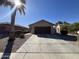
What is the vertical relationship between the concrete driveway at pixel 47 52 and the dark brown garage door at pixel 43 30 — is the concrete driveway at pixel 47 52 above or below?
below

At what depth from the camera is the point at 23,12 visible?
83.6ft

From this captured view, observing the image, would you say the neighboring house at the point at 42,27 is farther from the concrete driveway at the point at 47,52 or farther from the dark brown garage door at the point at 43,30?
the concrete driveway at the point at 47,52

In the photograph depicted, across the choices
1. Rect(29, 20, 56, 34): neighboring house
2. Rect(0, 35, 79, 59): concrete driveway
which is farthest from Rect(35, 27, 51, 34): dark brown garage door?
Rect(0, 35, 79, 59): concrete driveway

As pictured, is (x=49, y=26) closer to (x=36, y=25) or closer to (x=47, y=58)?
(x=36, y=25)

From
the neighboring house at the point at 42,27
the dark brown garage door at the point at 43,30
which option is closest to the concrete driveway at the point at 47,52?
the neighboring house at the point at 42,27

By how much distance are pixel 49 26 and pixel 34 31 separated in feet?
15.7

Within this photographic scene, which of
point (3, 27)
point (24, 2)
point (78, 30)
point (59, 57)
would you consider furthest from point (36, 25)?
point (59, 57)

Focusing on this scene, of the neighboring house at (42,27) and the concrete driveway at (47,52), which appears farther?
the neighboring house at (42,27)

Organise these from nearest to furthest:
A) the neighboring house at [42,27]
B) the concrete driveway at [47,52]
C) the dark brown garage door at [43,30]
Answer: the concrete driveway at [47,52] → the neighboring house at [42,27] → the dark brown garage door at [43,30]

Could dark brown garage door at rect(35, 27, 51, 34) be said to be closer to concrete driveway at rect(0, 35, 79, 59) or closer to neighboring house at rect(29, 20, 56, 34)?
neighboring house at rect(29, 20, 56, 34)

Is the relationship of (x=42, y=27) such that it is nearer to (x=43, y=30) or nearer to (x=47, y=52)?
(x=43, y=30)

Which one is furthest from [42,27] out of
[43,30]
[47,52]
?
[47,52]

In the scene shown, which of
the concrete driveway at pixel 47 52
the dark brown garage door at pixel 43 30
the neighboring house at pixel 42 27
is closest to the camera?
the concrete driveway at pixel 47 52

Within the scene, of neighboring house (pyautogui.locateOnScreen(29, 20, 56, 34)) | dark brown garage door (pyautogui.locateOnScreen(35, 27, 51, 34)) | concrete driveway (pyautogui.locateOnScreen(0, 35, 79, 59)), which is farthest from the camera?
dark brown garage door (pyautogui.locateOnScreen(35, 27, 51, 34))
